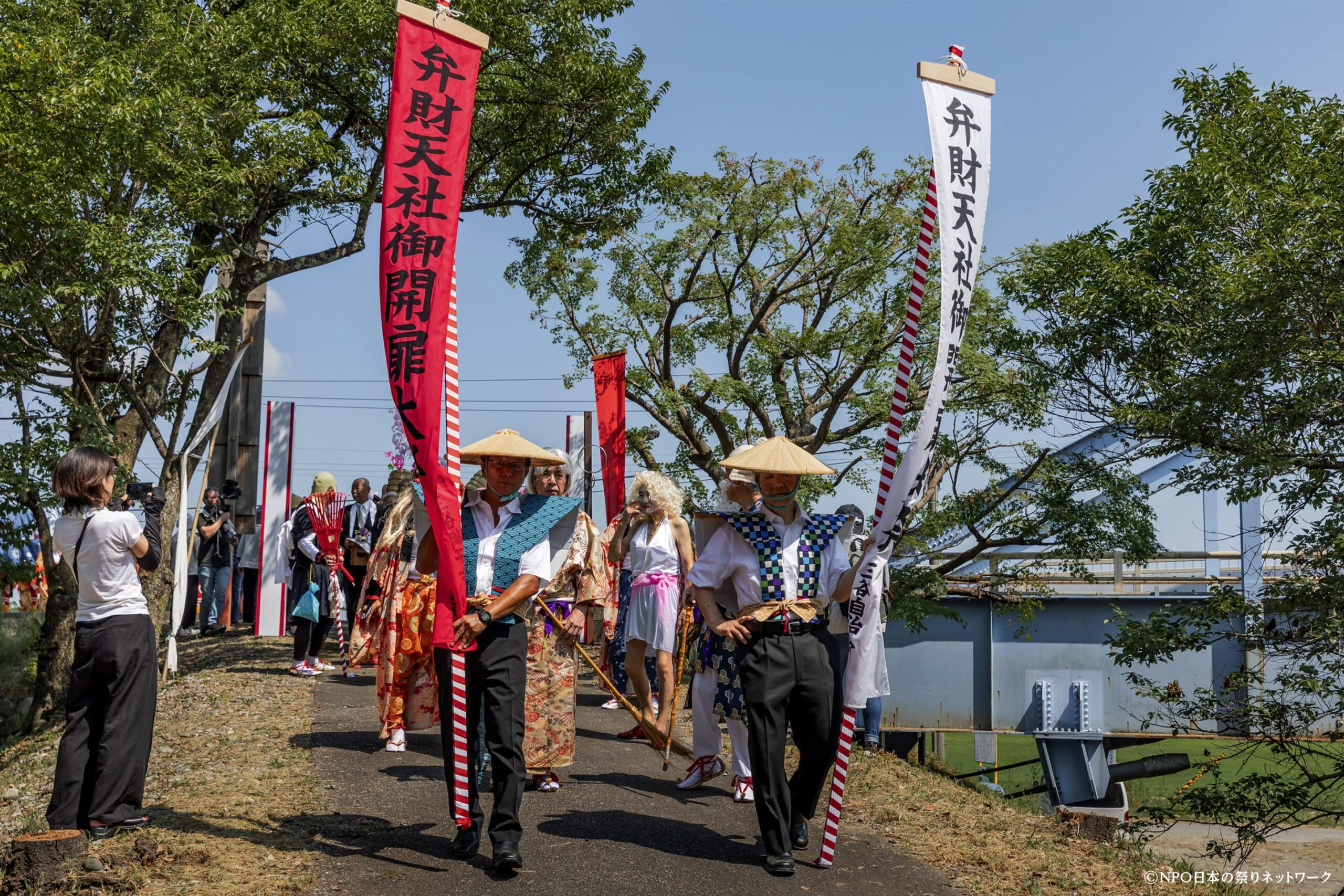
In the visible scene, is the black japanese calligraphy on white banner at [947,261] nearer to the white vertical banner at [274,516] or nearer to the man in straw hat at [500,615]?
the man in straw hat at [500,615]

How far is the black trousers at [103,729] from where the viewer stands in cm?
514

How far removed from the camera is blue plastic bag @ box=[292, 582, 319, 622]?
34.3 ft

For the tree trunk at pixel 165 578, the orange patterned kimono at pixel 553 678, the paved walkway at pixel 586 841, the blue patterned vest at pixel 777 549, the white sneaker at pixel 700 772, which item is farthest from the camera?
the tree trunk at pixel 165 578

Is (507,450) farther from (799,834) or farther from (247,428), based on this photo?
(247,428)

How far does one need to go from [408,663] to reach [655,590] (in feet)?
5.51

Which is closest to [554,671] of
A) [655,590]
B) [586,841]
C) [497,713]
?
[586,841]

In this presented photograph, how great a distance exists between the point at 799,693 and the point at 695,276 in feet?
34.7

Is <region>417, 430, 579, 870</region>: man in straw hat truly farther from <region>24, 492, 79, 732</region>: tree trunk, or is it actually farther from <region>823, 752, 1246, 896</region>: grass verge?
<region>24, 492, 79, 732</region>: tree trunk

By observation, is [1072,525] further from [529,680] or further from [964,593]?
[529,680]

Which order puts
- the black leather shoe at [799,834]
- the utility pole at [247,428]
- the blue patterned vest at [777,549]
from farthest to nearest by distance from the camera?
the utility pole at [247,428] < the black leather shoe at [799,834] < the blue patterned vest at [777,549]

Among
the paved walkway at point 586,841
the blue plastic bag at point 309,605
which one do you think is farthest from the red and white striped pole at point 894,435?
the blue plastic bag at point 309,605

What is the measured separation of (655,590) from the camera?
301 inches

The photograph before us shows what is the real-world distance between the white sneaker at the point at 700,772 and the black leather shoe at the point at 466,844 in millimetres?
1863

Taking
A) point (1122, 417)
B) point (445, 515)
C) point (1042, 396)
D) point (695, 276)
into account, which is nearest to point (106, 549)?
point (445, 515)
